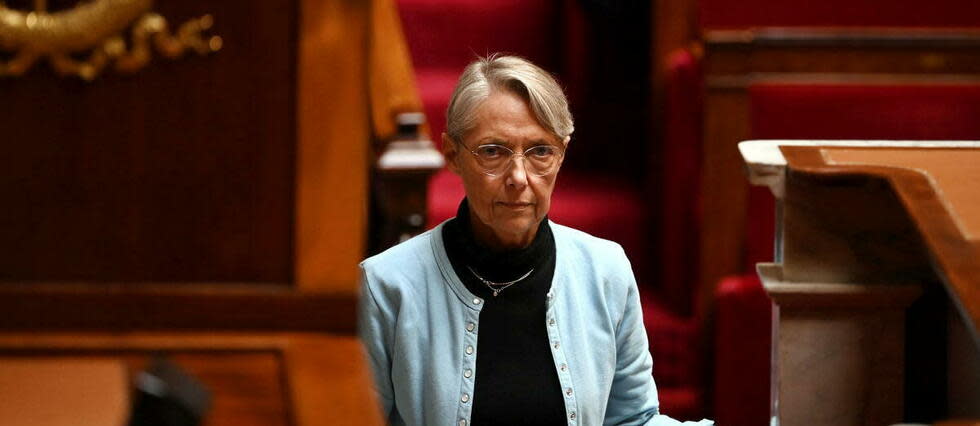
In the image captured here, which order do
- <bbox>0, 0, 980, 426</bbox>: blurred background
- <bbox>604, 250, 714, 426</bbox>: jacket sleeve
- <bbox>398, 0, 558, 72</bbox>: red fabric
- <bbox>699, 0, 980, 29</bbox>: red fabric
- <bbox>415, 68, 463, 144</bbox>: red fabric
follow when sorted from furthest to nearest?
<bbox>398, 0, 558, 72</bbox>: red fabric
<bbox>415, 68, 463, 144</bbox>: red fabric
<bbox>699, 0, 980, 29</bbox>: red fabric
<bbox>0, 0, 980, 426</bbox>: blurred background
<bbox>604, 250, 714, 426</bbox>: jacket sleeve

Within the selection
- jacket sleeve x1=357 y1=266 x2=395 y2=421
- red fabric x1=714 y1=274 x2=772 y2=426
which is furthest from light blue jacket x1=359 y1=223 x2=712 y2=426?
red fabric x1=714 y1=274 x2=772 y2=426

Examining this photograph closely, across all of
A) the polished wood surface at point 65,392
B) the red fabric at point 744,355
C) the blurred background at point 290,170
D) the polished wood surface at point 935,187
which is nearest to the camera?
the polished wood surface at point 65,392

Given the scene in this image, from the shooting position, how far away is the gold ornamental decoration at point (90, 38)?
115 centimetres

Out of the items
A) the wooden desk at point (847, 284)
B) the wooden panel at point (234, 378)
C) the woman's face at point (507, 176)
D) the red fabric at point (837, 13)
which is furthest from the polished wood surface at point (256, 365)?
the red fabric at point (837, 13)

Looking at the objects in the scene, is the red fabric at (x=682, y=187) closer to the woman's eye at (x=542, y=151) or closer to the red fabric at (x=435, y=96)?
the red fabric at (x=435, y=96)

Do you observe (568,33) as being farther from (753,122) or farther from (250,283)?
(250,283)

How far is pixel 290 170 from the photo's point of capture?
3.90 feet

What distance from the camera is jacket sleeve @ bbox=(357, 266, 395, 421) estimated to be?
0.91 meters

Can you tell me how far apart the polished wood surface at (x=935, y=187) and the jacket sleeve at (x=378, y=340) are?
0.30 metres

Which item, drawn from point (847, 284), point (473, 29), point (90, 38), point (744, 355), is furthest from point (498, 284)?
point (473, 29)

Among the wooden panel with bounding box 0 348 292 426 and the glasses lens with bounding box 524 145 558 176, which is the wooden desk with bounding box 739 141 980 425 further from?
the wooden panel with bounding box 0 348 292 426

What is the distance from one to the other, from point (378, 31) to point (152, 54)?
527mm

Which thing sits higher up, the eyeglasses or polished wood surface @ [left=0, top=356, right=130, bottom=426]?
the eyeglasses

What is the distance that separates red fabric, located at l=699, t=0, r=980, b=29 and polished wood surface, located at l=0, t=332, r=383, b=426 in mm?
1066
